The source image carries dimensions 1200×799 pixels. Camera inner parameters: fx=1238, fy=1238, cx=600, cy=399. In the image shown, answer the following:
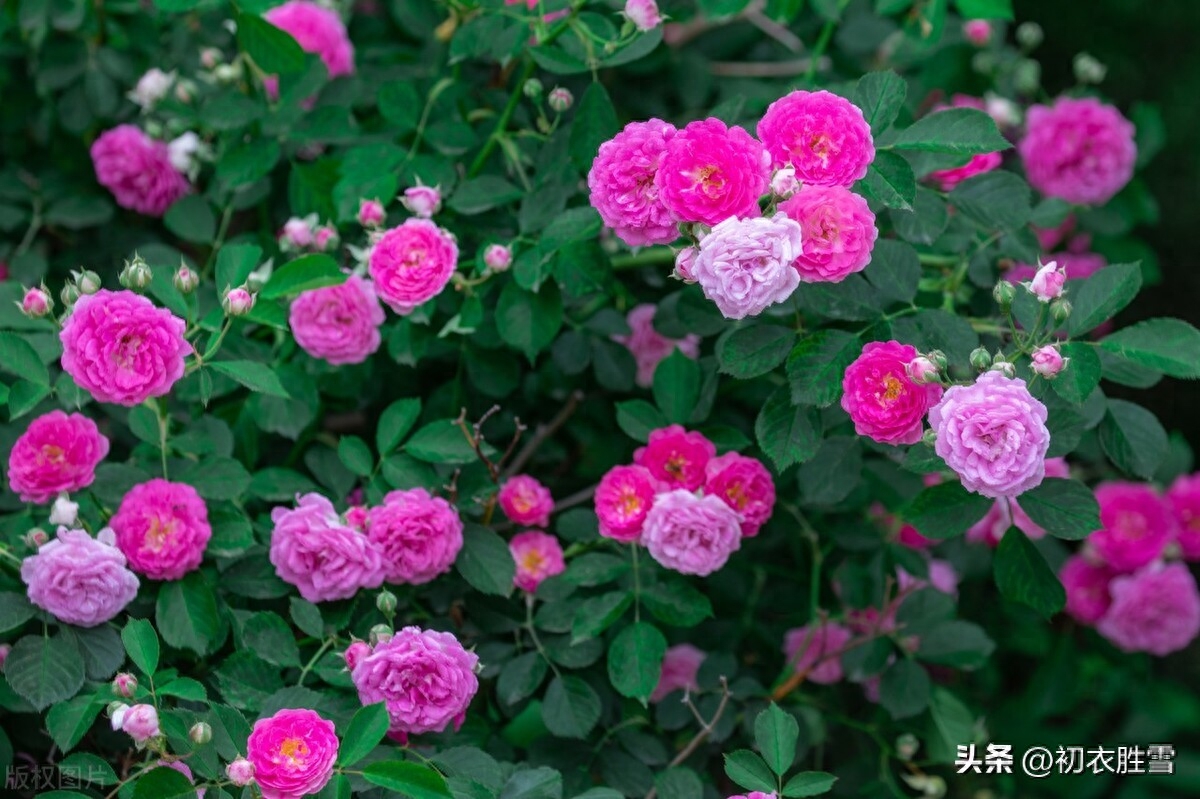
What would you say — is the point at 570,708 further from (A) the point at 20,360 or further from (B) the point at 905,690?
(A) the point at 20,360

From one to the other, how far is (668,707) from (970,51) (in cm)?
125

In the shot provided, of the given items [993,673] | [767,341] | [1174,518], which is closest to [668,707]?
[767,341]

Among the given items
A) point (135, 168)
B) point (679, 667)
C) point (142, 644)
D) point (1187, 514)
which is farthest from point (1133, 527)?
point (135, 168)

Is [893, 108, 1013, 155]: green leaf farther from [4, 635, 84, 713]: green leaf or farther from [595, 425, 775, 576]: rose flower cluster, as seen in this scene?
[4, 635, 84, 713]: green leaf

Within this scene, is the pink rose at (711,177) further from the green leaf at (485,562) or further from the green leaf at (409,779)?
the green leaf at (409,779)

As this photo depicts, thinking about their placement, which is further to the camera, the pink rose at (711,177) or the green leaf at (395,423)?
the green leaf at (395,423)

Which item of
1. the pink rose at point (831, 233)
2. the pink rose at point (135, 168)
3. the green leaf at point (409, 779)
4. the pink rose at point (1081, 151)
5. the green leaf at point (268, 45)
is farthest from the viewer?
the pink rose at point (1081, 151)

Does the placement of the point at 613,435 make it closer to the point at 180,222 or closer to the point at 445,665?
the point at 445,665

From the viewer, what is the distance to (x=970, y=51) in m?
2.09

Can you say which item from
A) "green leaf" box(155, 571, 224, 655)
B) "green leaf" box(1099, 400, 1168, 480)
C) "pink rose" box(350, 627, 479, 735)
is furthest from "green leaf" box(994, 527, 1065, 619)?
"green leaf" box(155, 571, 224, 655)

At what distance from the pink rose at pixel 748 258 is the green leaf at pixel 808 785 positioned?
1.44ft

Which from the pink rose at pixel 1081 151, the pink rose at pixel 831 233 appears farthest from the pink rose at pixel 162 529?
the pink rose at pixel 1081 151

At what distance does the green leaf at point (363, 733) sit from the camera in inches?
Answer: 42.6

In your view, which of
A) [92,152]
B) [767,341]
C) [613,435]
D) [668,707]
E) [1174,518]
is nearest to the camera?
[767,341]
